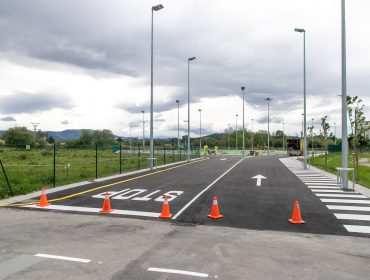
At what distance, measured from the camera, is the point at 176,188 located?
15758mm

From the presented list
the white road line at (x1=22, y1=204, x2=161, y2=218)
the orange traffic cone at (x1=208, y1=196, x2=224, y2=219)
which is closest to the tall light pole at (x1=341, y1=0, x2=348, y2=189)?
the orange traffic cone at (x1=208, y1=196, x2=224, y2=219)

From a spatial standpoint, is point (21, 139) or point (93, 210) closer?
point (93, 210)

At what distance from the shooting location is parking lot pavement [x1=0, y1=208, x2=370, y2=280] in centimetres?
555

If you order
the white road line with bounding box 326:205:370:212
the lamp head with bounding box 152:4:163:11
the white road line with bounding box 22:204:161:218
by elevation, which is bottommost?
the white road line with bounding box 326:205:370:212

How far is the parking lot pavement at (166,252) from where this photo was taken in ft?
18.2

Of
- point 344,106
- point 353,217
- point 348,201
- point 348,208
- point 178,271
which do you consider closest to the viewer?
point 178,271

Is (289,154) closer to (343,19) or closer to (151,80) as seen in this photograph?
(151,80)

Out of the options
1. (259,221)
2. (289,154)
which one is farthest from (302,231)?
(289,154)

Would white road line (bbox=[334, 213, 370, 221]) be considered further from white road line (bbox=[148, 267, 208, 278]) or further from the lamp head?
the lamp head

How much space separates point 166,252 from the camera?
6.52 m

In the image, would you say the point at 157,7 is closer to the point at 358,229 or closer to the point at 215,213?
the point at 215,213

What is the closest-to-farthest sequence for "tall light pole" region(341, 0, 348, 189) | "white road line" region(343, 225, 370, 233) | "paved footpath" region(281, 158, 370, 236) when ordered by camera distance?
"white road line" region(343, 225, 370, 233) < "paved footpath" region(281, 158, 370, 236) < "tall light pole" region(341, 0, 348, 189)

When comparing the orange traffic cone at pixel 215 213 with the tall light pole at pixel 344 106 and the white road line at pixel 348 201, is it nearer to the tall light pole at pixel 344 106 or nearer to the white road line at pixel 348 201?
the white road line at pixel 348 201

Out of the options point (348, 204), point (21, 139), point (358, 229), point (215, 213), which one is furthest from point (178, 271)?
point (21, 139)
